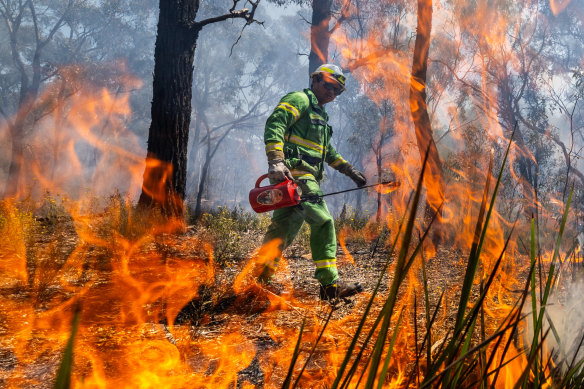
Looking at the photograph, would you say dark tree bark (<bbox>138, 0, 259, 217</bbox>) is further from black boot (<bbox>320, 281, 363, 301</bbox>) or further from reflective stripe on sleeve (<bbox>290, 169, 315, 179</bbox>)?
black boot (<bbox>320, 281, 363, 301</bbox>)

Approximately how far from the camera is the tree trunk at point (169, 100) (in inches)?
222

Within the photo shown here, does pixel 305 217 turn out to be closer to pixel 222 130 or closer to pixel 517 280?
pixel 517 280

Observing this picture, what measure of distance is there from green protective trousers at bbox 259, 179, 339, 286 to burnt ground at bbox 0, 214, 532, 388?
240 mm

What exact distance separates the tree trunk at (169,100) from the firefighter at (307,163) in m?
2.63

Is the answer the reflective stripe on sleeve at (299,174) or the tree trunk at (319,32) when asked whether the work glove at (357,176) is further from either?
the tree trunk at (319,32)

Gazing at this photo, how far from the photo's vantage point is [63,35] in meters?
25.8

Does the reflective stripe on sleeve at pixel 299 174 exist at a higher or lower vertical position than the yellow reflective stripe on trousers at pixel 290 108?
lower

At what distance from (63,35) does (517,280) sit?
30.2 metres

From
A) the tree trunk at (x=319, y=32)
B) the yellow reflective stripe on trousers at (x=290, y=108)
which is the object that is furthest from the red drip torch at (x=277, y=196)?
the tree trunk at (x=319, y=32)

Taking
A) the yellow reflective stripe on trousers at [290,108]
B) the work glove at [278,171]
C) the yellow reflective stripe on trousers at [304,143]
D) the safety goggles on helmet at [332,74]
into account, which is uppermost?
the safety goggles on helmet at [332,74]

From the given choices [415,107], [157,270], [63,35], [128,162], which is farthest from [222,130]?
[157,270]

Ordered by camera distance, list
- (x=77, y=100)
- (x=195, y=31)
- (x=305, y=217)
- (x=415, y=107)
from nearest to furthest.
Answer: (x=305, y=217), (x=195, y=31), (x=415, y=107), (x=77, y=100)

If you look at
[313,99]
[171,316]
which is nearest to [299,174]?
[313,99]

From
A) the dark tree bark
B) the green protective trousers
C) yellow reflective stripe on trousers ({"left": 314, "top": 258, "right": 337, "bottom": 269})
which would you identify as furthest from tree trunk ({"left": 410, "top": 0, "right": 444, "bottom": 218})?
yellow reflective stripe on trousers ({"left": 314, "top": 258, "right": 337, "bottom": 269})
